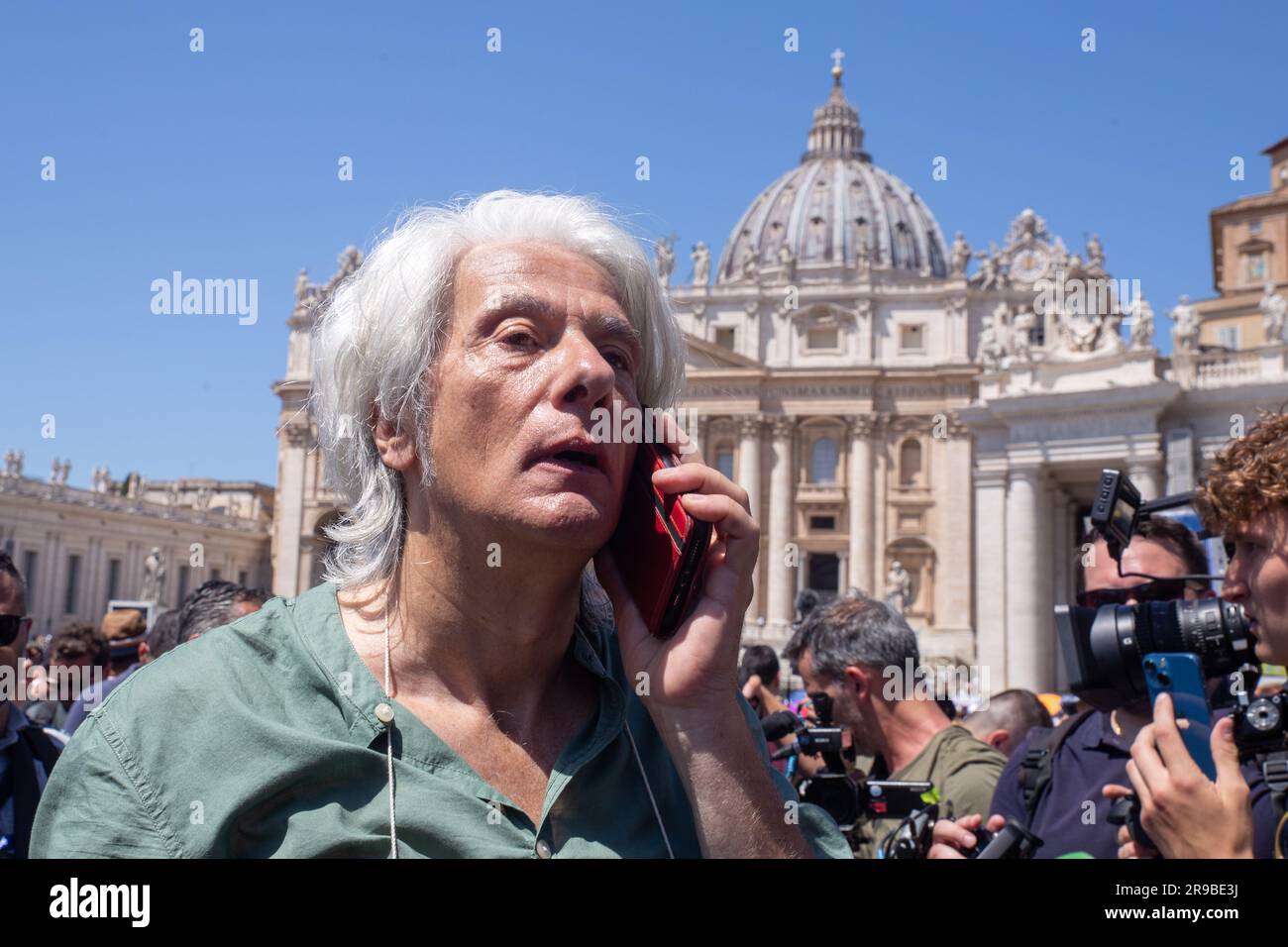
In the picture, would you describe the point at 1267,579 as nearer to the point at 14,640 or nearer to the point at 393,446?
the point at 393,446

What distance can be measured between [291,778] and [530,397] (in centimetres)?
57

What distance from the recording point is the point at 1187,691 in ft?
7.47

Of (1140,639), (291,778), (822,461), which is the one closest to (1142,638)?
(1140,639)

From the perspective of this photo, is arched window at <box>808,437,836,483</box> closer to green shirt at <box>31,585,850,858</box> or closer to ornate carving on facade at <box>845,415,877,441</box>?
ornate carving on facade at <box>845,415,877,441</box>

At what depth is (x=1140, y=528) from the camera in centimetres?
421

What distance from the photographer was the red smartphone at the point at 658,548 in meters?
1.57

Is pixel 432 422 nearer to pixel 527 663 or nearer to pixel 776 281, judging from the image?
pixel 527 663

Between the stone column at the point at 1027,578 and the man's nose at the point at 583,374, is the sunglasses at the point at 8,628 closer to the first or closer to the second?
the man's nose at the point at 583,374

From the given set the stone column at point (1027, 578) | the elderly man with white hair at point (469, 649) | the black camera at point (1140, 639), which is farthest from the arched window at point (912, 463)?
the elderly man with white hair at point (469, 649)

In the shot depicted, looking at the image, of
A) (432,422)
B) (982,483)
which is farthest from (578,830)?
(982,483)

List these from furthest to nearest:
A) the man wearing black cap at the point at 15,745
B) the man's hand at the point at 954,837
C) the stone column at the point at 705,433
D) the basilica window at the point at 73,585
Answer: the stone column at the point at 705,433
the basilica window at the point at 73,585
the man wearing black cap at the point at 15,745
the man's hand at the point at 954,837

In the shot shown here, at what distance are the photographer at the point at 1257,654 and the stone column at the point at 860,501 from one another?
139 feet
